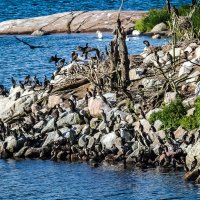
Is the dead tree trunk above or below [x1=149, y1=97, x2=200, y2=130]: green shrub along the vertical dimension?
above

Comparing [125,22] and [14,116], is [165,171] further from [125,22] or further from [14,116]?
[125,22]

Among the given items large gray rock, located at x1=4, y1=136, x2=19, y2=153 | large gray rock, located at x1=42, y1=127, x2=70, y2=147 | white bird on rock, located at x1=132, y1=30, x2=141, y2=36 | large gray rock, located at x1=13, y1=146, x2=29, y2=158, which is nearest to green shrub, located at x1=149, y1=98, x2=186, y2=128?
large gray rock, located at x1=42, y1=127, x2=70, y2=147

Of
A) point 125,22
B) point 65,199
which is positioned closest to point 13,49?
point 125,22

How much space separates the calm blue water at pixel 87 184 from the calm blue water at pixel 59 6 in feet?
229

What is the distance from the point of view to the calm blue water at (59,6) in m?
112

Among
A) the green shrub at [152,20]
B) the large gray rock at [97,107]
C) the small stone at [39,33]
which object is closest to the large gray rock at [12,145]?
the large gray rock at [97,107]

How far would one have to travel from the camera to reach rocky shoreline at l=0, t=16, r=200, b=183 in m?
39.8

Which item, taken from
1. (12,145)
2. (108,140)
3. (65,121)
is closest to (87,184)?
(108,140)

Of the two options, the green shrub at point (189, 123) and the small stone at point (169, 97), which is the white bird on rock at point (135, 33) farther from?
the green shrub at point (189, 123)

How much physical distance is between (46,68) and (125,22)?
70.9 feet

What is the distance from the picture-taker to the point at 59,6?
391 ft

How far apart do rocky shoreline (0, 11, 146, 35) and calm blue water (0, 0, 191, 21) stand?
55.6 feet

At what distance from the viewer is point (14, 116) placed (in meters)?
48.9

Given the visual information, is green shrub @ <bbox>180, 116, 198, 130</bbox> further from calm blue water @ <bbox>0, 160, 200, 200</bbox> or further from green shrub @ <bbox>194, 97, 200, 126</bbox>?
calm blue water @ <bbox>0, 160, 200, 200</bbox>
